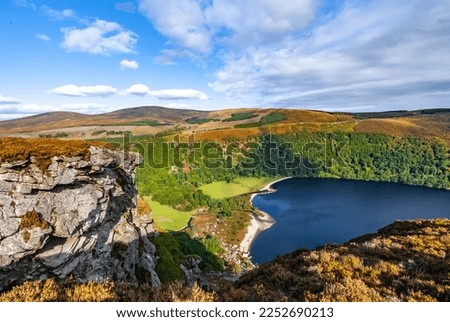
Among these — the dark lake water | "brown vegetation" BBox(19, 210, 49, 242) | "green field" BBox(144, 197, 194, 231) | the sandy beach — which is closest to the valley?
"green field" BBox(144, 197, 194, 231)

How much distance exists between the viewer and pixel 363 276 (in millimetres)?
11289

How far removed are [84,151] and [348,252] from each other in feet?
56.2

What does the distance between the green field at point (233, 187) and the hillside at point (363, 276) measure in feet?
376

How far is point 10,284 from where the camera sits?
15.5m

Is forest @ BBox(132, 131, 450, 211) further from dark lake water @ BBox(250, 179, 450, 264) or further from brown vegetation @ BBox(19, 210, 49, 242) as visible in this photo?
brown vegetation @ BBox(19, 210, 49, 242)

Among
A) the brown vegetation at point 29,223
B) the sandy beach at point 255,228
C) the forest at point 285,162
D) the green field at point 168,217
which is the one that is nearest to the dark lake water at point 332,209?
the sandy beach at point 255,228

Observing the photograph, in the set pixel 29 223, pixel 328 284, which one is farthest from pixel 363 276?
pixel 29 223

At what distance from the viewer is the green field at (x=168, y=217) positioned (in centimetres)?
9355

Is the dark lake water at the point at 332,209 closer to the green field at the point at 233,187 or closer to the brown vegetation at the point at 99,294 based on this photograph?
the green field at the point at 233,187

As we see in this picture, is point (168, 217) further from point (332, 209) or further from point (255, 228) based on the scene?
point (332, 209)

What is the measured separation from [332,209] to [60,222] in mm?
113537

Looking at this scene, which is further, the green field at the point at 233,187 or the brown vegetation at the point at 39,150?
the green field at the point at 233,187

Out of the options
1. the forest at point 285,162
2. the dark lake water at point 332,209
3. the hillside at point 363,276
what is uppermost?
the hillside at point 363,276

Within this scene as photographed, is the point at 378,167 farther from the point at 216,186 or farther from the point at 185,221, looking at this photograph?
the point at 185,221
